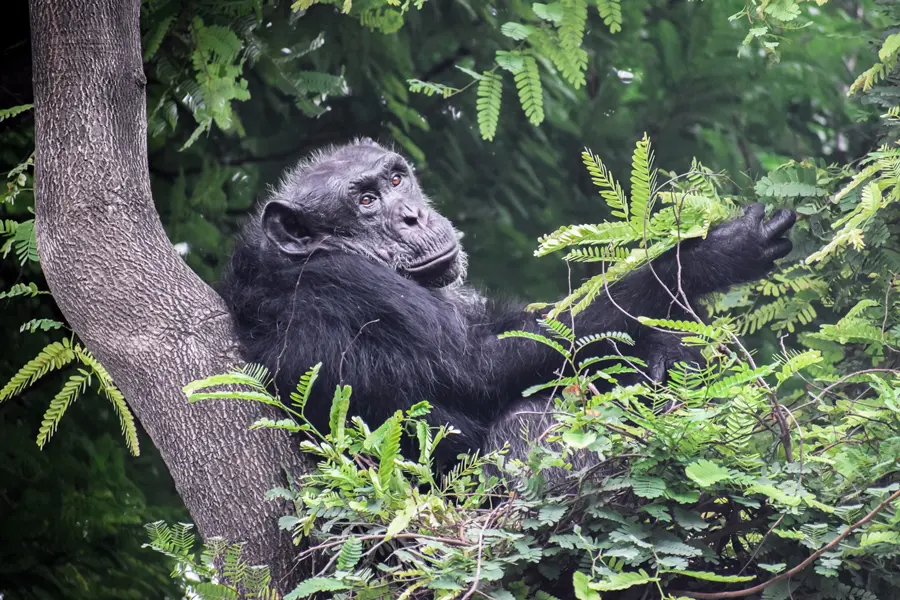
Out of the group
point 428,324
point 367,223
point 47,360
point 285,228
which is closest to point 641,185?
point 428,324

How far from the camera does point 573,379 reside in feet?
8.48

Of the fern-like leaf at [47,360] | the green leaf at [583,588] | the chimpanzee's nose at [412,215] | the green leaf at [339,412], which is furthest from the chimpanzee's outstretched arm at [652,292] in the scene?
the fern-like leaf at [47,360]

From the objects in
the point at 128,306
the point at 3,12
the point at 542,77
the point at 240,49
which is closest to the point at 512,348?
the point at 128,306

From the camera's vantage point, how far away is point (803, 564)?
91.4 inches

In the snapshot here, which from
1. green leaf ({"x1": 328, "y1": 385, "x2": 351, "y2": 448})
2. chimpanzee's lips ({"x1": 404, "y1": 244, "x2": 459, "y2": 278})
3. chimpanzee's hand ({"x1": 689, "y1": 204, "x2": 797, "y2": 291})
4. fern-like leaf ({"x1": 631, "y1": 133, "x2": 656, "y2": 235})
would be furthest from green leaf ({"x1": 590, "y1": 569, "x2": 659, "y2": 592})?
chimpanzee's lips ({"x1": 404, "y1": 244, "x2": 459, "y2": 278})

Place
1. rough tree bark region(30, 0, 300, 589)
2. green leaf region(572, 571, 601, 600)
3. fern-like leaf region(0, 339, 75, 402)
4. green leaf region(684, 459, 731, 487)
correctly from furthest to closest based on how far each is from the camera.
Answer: fern-like leaf region(0, 339, 75, 402) → rough tree bark region(30, 0, 300, 589) → green leaf region(684, 459, 731, 487) → green leaf region(572, 571, 601, 600)

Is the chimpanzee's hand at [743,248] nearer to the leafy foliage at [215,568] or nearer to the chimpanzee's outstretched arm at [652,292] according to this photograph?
the chimpanzee's outstretched arm at [652,292]

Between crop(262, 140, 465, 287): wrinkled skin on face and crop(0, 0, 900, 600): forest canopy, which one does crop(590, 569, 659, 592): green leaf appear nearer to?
crop(0, 0, 900, 600): forest canopy

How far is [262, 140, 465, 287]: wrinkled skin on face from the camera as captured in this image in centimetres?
401

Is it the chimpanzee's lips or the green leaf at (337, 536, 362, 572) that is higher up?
the chimpanzee's lips

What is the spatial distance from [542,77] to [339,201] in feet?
5.75

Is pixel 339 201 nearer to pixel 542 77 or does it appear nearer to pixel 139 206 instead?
pixel 139 206

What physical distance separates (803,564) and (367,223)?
7.52ft

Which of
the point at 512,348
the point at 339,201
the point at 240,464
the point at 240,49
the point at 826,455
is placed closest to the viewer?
the point at 826,455
